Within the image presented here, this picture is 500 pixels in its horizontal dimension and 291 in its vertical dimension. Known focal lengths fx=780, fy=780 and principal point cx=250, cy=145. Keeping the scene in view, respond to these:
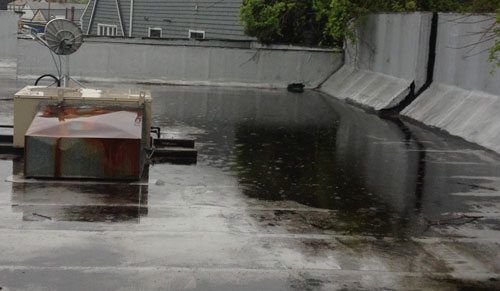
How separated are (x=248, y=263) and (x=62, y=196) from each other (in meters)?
3.49

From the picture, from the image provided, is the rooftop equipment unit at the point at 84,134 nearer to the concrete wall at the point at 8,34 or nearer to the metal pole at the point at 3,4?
the concrete wall at the point at 8,34

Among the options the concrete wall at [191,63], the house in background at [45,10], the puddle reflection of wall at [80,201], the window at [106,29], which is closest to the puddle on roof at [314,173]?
the puddle reflection of wall at [80,201]

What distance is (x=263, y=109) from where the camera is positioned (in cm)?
2197

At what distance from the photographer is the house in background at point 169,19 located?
114 ft

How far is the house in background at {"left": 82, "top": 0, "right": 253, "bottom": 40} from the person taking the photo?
34812 mm

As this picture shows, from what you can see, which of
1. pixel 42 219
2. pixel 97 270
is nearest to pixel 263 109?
pixel 42 219

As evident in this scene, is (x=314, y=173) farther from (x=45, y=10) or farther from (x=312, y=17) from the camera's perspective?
(x=45, y=10)

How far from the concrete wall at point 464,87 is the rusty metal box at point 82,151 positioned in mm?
7216

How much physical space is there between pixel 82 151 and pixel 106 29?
3183 cm

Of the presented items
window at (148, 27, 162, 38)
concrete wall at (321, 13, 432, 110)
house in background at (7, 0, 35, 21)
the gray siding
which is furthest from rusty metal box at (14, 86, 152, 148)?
house in background at (7, 0, 35, 21)

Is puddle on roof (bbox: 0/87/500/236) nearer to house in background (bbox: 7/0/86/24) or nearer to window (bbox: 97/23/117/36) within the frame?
window (bbox: 97/23/117/36)

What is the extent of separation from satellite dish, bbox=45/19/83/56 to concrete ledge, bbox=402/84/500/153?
335 inches

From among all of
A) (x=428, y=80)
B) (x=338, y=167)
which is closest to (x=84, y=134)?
(x=338, y=167)

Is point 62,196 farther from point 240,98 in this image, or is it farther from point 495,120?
point 240,98
